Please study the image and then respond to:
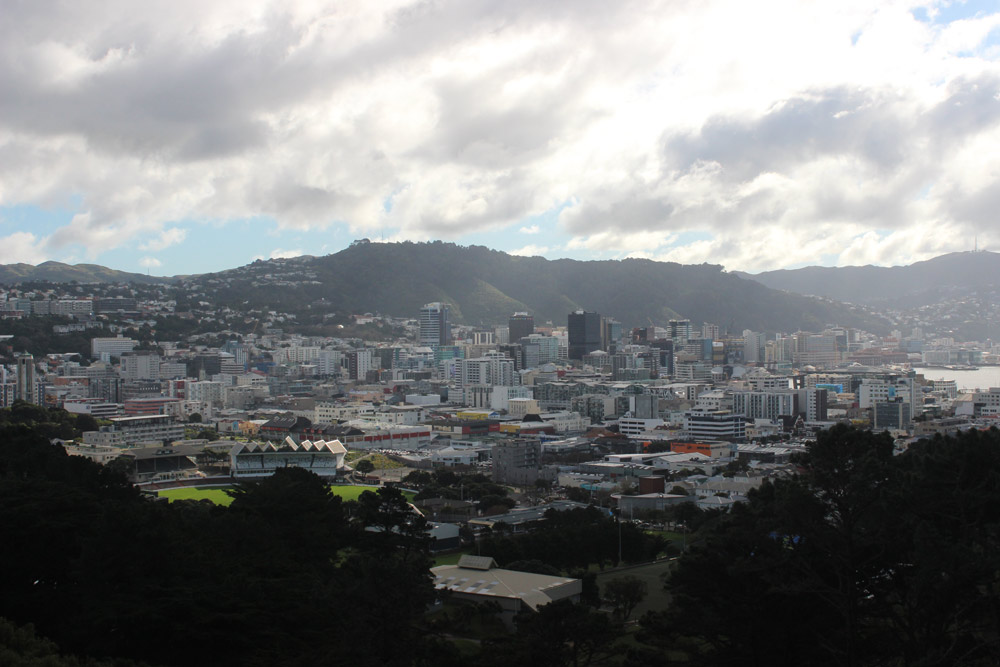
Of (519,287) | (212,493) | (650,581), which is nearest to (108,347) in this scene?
(212,493)

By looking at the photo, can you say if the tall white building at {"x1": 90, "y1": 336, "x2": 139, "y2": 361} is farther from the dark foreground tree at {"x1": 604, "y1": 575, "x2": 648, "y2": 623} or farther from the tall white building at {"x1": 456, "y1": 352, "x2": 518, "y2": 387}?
the dark foreground tree at {"x1": 604, "y1": 575, "x2": 648, "y2": 623}

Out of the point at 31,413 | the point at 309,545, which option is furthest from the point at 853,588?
the point at 31,413

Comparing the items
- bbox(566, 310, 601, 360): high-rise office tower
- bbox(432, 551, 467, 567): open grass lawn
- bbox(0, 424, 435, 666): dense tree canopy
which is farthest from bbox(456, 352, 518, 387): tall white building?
bbox(0, 424, 435, 666): dense tree canopy

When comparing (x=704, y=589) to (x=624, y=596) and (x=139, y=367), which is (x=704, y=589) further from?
(x=139, y=367)

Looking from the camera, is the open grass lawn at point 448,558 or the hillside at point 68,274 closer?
the open grass lawn at point 448,558

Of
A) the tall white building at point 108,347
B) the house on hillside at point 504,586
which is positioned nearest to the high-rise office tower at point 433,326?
the tall white building at point 108,347

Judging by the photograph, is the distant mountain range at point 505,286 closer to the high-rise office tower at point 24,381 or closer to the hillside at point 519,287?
the hillside at point 519,287
